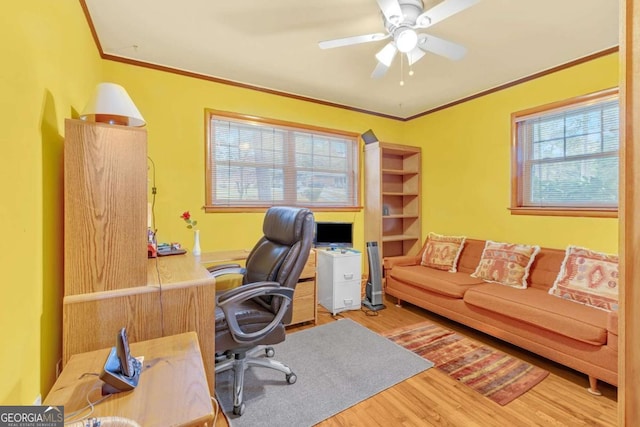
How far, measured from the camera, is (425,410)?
1721mm

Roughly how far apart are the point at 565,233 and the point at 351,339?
7.34 ft

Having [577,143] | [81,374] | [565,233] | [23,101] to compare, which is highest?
[577,143]

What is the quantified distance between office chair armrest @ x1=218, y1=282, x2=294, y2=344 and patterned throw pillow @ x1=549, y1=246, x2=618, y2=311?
2.26 m

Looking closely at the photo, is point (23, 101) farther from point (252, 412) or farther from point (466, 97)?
point (466, 97)

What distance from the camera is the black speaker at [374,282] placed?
10.9 feet

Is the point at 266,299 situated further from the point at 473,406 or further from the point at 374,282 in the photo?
the point at 374,282

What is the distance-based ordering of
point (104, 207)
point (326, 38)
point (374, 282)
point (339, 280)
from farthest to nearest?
point (374, 282), point (339, 280), point (326, 38), point (104, 207)

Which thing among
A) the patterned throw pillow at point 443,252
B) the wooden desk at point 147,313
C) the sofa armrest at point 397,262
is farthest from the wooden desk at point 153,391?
the patterned throw pillow at point 443,252

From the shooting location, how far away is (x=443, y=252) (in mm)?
3375

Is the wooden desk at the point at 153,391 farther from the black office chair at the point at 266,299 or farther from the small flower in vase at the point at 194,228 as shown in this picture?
the small flower in vase at the point at 194,228

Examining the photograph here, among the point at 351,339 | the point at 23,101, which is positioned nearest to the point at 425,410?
the point at 351,339

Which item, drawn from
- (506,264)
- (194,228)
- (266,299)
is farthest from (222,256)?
(506,264)

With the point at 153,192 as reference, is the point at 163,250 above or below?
below

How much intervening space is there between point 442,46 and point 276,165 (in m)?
2.02
